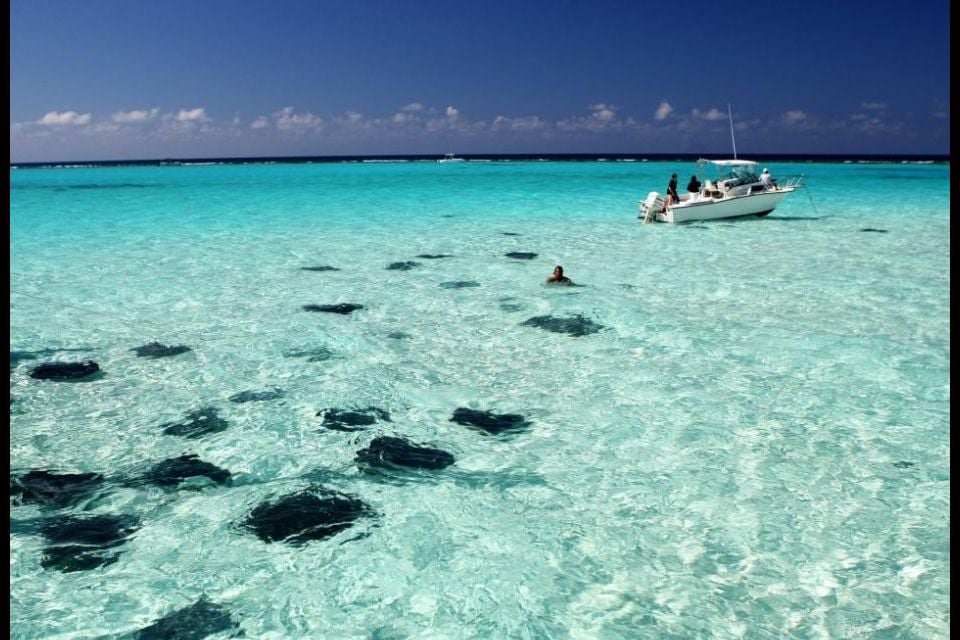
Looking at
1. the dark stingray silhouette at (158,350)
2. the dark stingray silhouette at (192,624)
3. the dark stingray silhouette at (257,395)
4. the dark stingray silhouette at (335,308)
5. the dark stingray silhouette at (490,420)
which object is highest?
the dark stingray silhouette at (335,308)

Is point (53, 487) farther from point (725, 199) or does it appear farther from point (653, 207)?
point (725, 199)

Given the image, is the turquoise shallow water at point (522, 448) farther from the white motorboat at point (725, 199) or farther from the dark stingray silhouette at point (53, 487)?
the white motorboat at point (725, 199)

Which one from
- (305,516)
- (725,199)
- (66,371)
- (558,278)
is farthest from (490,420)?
(725,199)

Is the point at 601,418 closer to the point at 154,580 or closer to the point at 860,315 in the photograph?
the point at 154,580

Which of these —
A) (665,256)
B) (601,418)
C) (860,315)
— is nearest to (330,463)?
(601,418)

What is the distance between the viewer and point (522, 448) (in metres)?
8.22

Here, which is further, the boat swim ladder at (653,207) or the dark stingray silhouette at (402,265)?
the boat swim ladder at (653,207)

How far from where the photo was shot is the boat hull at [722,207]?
1094 inches

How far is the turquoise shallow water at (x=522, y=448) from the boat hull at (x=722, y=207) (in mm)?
9144

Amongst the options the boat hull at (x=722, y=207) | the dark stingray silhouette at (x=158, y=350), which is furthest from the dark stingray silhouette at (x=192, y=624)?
the boat hull at (x=722, y=207)

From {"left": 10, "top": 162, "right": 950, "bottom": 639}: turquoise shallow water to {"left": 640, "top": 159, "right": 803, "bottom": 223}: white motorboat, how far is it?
365 inches

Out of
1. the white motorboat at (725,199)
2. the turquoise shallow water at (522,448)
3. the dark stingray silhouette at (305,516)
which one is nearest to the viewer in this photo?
the turquoise shallow water at (522,448)

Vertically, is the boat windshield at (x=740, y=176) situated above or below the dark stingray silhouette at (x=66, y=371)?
above

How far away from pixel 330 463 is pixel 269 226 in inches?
956
